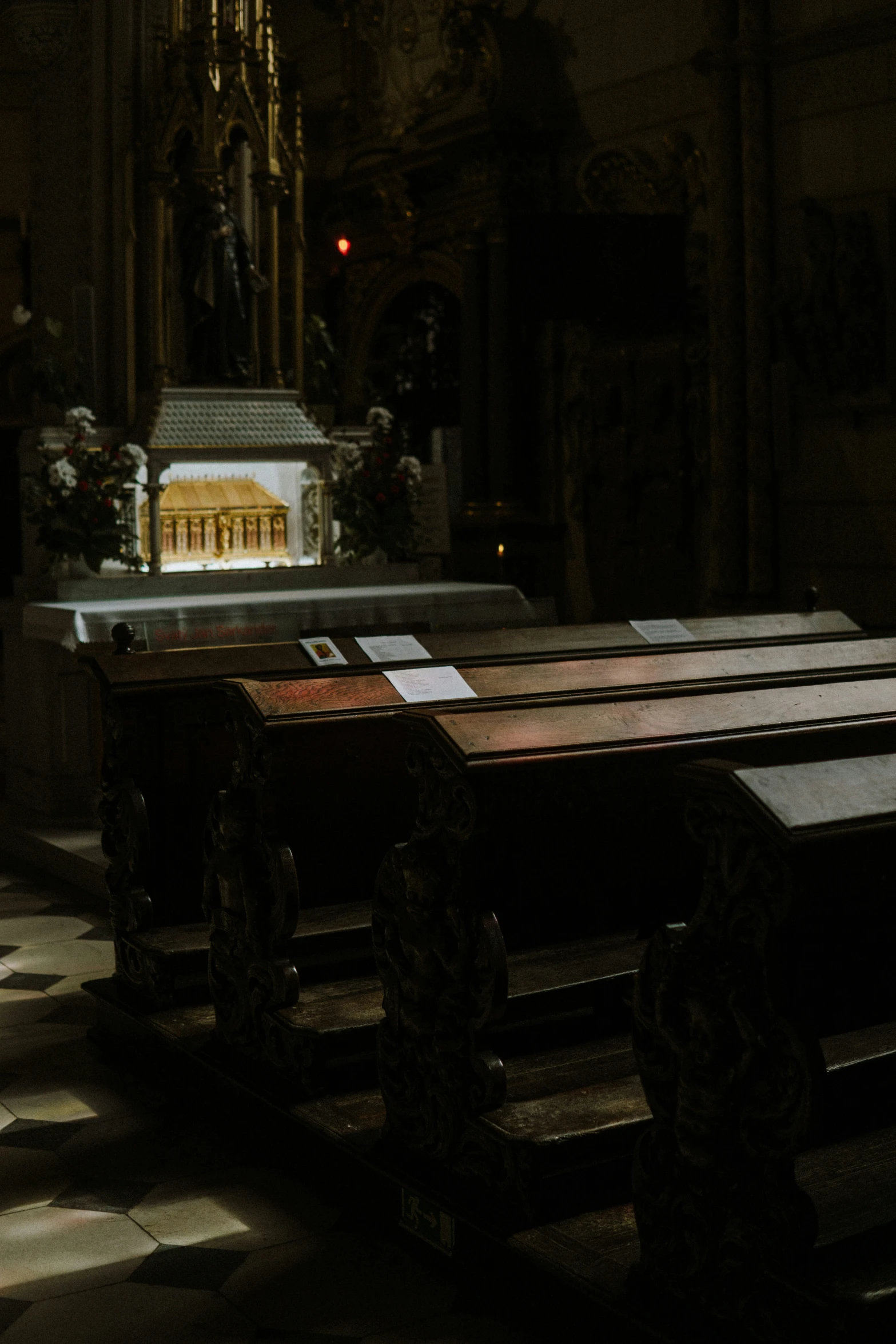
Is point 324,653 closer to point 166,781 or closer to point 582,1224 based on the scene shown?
point 166,781

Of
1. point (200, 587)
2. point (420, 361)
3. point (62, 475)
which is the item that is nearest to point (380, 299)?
point (420, 361)

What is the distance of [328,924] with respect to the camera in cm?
362

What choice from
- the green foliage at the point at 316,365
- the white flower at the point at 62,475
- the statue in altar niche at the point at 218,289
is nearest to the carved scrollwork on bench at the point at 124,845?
the white flower at the point at 62,475

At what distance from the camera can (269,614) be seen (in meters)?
6.79

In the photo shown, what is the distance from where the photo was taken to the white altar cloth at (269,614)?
20.8 feet

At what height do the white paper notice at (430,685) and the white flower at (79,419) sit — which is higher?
the white flower at (79,419)

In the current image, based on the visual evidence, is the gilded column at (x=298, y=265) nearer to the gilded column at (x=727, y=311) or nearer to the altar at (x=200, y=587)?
the altar at (x=200, y=587)

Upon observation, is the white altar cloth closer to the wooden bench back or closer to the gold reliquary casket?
the gold reliquary casket

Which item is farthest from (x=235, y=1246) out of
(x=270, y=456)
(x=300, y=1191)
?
(x=270, y=456)

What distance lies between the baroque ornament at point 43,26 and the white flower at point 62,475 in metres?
2.34

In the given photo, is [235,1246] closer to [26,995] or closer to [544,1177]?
[544,1177]

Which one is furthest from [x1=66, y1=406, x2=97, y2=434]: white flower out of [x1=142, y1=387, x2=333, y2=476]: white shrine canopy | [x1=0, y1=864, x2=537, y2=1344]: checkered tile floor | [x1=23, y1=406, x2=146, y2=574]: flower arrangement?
[x1=0, y1=864, x2=537, y2=1344]: checkered tile floor

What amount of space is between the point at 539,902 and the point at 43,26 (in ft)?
21.0

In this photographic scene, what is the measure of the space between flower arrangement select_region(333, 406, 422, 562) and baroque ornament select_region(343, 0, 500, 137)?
3409mm
